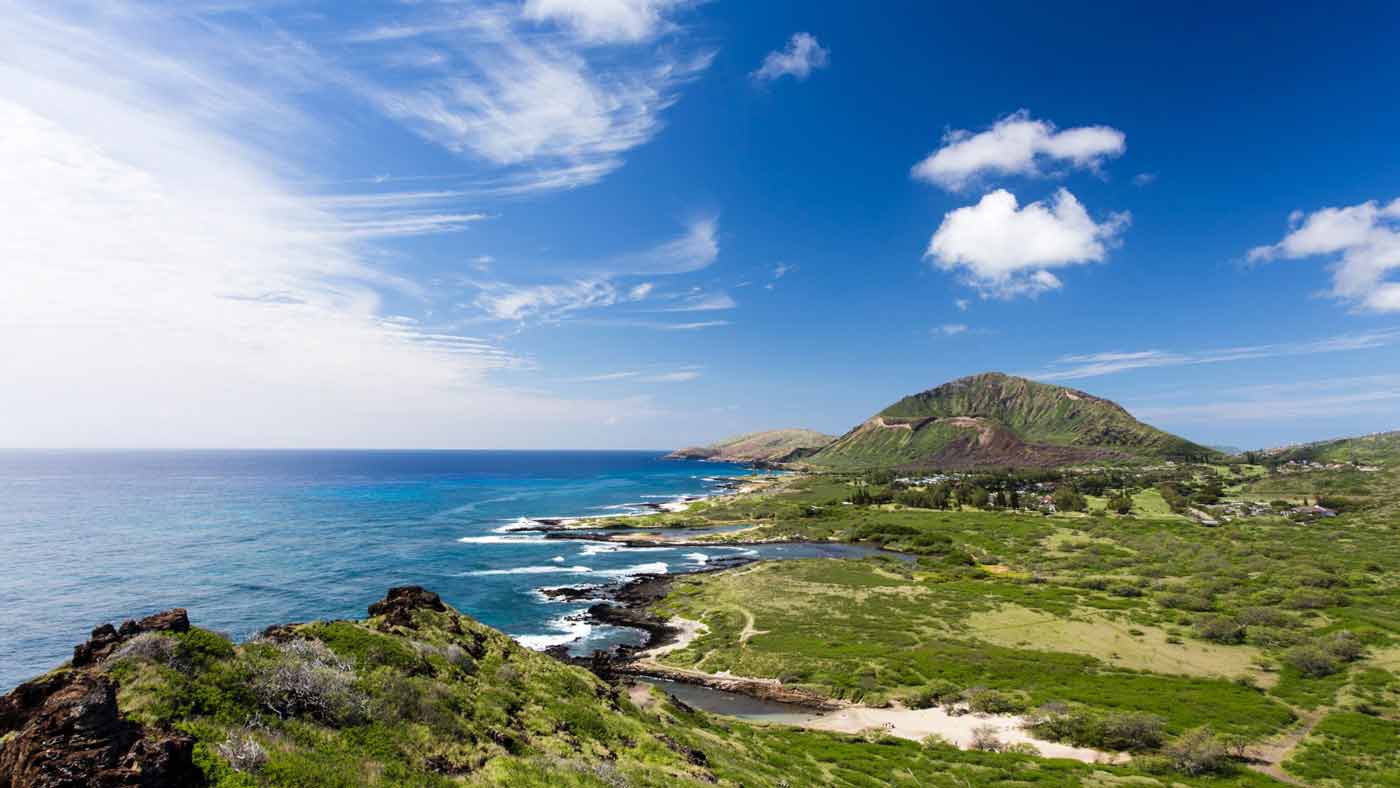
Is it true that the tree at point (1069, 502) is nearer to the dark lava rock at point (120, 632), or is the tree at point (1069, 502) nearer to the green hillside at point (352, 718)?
the green hillside at point (352, 718)

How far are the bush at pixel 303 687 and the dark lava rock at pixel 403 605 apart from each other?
6.50 meters

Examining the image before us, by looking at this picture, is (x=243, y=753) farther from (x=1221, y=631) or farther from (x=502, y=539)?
(x=502, y=539)

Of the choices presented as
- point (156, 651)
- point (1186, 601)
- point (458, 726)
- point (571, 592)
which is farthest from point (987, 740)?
point (571, 592)

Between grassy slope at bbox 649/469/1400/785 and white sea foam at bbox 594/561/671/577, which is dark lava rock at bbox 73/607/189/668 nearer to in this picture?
grassy slope at bbox 649/469/1400/785

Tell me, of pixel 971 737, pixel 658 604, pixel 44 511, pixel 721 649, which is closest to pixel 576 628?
pixel 658 604

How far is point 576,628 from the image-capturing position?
68438 millimetres

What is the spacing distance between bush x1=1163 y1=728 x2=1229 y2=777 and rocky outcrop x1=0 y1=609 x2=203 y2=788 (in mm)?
49758

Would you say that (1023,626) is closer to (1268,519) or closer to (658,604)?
(658,604)

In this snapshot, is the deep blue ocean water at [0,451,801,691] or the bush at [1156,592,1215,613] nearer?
the deep blue ocean water at [0,451,801,691]

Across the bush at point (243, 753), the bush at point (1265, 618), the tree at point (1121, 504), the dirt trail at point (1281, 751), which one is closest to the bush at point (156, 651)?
the bush at point (243, 753)

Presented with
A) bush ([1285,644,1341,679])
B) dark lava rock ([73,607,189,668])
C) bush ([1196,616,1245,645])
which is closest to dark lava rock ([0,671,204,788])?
dark lava rock ([73,607,189,668])

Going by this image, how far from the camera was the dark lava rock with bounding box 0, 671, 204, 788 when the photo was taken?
9.98 metres

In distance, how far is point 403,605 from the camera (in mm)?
26188

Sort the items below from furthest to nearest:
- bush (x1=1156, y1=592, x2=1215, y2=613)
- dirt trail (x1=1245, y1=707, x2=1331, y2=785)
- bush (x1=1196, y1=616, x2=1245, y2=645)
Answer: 1. bush (x1=1156, y1=592, x2=1215, y2=613)
2. bush (x1=1196, y1=616, x2=1245, y2=645)
3. dirt trail (x1=1245, y1=707, x2=1331, y2=785)
